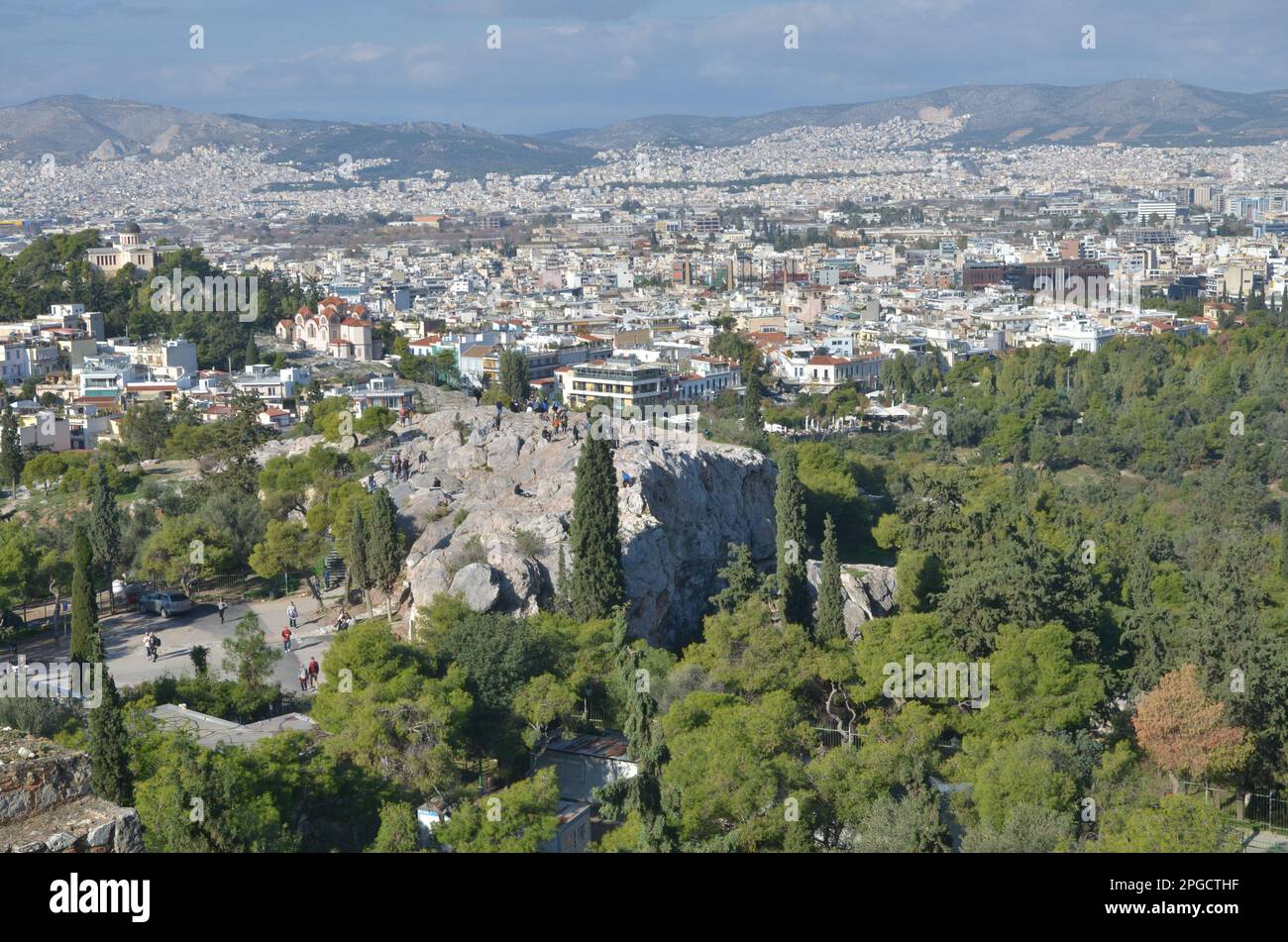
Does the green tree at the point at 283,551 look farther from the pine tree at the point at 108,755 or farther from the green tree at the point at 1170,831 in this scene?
the green tree at the point at 1170,831

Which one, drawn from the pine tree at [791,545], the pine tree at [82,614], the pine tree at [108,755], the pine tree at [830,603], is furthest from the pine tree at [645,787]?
the pine tree at [82,614]

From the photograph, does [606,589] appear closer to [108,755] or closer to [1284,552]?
[108,755]

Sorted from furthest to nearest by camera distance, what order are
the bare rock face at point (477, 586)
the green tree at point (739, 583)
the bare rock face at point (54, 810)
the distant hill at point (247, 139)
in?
1. the distant hill at point (247, 139)
2. the green tree at point (739, 583)
3. the bare rock face at point (477, 586)
4. the bare rock face at point (54, 810)

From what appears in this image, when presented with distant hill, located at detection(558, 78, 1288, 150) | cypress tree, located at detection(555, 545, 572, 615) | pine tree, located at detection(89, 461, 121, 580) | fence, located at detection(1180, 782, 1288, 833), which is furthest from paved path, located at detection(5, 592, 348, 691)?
distant hill, located at detection(558, 78, 1288, 150)

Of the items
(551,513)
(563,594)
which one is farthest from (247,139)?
(563,594)
